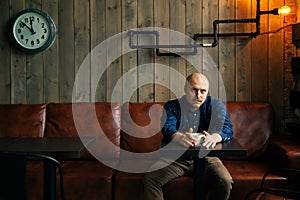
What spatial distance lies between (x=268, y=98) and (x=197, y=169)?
1.41m

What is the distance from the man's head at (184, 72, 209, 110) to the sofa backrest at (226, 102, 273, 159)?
60cm

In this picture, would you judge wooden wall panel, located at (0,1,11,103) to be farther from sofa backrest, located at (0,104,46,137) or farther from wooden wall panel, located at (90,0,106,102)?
wooden wall panel, located at (90,0,106,102)

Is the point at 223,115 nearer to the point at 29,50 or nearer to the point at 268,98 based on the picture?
the point at 268,98

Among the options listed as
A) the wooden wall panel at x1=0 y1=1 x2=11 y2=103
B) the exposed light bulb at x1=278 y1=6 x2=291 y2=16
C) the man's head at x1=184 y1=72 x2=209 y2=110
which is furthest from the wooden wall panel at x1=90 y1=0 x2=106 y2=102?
the exposed light bulb at x1=278 y1=6 x2=291 y2=16

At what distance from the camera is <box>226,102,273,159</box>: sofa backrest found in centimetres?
297

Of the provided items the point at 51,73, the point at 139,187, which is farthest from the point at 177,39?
the point at 139,187

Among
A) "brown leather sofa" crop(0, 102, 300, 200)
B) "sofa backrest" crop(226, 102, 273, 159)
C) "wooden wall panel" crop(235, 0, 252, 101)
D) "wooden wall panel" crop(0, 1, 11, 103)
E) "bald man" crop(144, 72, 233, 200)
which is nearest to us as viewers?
"bald man" crop(144, 72, 233, 200)

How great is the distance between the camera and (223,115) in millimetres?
2506

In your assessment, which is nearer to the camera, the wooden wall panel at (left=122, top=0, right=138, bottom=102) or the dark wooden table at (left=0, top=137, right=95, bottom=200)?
the dark wooden table at (left=0, top=137, right=95, bottom=200)

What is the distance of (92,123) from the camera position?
3.03m

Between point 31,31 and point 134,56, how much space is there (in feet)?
2.95

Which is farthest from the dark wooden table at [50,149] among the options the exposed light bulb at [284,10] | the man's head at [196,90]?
the exposed light bulb at [284,10]

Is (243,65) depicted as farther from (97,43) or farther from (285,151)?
(97,43)

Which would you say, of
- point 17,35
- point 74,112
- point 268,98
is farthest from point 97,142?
point 268,98
